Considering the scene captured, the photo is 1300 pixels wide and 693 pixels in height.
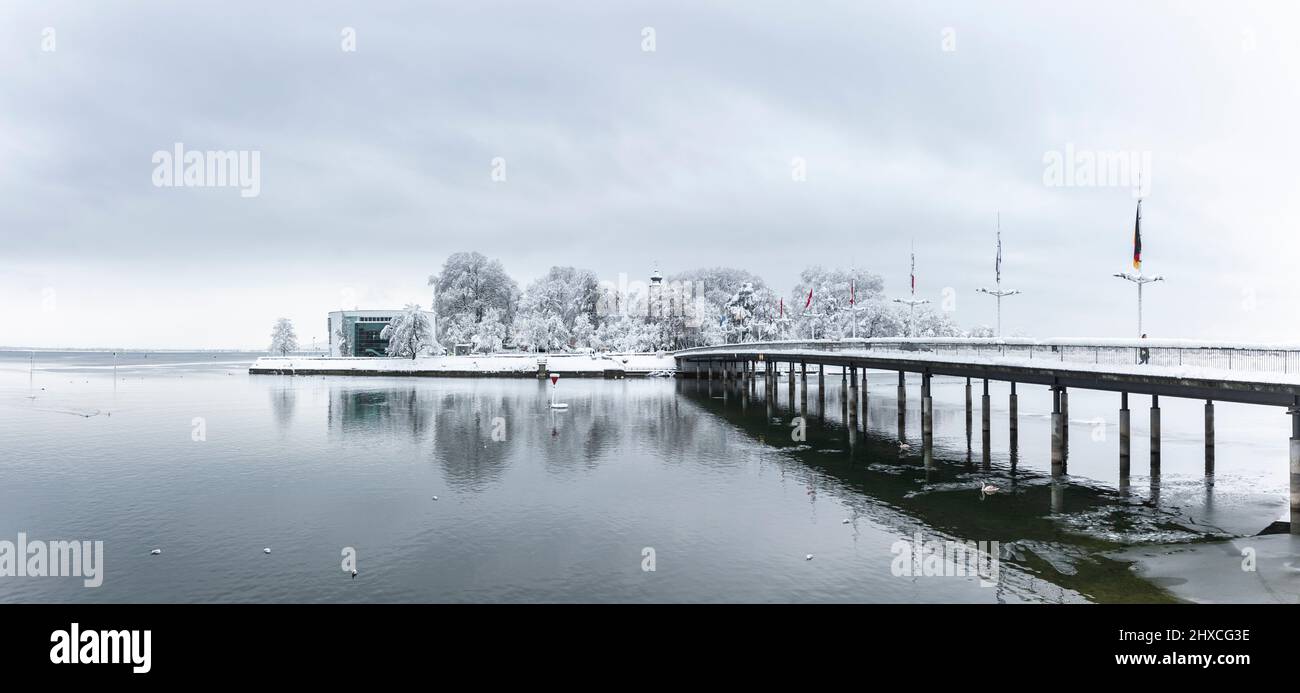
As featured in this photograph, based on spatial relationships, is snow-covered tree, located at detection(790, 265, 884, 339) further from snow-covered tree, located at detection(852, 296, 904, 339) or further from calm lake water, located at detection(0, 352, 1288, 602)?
calm lake water, located at detection(0, 352, 1288, 602)

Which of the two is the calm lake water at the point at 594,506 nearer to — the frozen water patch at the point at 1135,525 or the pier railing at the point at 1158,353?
the frozen water patch at the point at 1135,525

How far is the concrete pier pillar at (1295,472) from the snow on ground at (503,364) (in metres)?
107

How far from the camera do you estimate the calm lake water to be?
21703mm

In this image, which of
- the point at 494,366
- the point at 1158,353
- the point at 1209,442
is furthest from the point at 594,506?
the point at 494,366

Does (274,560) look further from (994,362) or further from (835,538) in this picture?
(994,362)

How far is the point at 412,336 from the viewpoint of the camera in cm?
14438

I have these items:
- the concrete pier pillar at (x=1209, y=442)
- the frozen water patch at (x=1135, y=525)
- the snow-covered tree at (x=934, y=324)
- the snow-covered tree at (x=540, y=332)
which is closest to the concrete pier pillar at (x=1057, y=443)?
the frozen water patch at (x=1135, y=525)

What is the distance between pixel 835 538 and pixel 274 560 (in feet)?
64.4

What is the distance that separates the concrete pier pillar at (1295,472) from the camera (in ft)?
75.1

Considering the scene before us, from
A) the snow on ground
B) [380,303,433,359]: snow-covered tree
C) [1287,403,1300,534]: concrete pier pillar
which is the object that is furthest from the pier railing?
[380,303,433,359]: snow-covered tree

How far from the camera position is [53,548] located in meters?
26.2

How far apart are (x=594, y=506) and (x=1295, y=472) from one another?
82.9 feet
